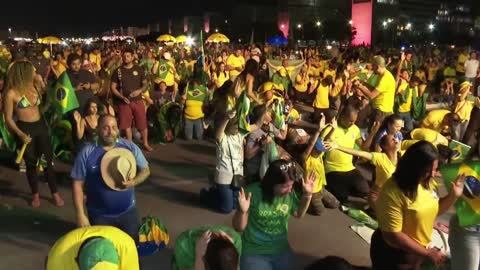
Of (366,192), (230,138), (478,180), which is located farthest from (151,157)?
(478,180)

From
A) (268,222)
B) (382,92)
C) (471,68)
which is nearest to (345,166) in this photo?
(382,92)

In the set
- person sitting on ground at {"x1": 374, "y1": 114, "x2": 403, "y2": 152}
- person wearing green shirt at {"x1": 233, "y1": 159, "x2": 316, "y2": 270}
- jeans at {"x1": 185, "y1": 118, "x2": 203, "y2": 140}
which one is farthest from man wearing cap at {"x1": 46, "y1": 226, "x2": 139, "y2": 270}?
jeans at {"x1": 185, "y1": 118, "x2": 203, "y2": 140}

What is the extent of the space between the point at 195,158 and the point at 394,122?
4.35 metres

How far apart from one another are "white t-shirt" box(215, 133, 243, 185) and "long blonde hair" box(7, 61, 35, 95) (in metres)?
2.25

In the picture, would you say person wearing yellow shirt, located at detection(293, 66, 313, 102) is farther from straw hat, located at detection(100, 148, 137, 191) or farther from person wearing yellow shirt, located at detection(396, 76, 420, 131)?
straw hat, located at detection(100, 148, 137, 191)

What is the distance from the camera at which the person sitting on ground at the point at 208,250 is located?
105 inches

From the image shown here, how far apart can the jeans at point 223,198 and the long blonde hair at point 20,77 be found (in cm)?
243

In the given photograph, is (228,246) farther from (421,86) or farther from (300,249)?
(421,86)

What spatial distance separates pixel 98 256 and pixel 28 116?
391 centimetres

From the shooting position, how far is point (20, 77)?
602 centimetres

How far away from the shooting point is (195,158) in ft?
31.0

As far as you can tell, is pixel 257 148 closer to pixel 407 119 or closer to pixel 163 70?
pixel 407 119

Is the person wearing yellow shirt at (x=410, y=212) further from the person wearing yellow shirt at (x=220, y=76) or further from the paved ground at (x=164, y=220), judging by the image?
the person wearing yellow shirt at (x=220, y=76)

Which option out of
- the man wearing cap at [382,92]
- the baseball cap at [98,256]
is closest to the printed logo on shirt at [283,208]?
the baseball cap at [98,256]
